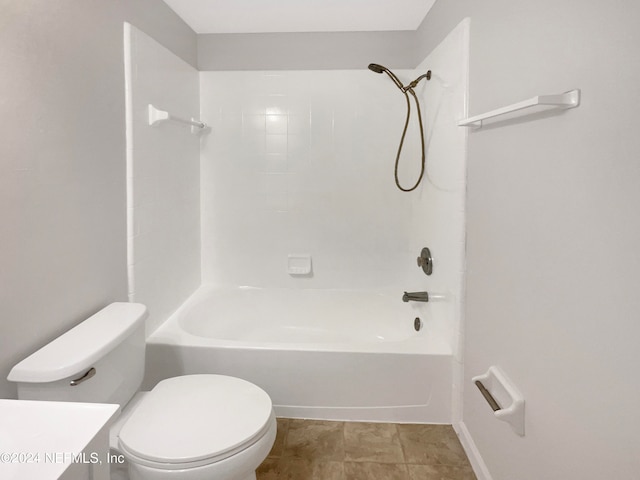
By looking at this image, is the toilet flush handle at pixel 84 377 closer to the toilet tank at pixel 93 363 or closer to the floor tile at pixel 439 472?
the toilet tank at pixel 93 363

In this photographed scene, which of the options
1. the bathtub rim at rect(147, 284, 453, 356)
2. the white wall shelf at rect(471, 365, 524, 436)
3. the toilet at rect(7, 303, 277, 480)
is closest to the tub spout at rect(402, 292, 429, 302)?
the bathtub rim at rect(147, 284, 453, 356)

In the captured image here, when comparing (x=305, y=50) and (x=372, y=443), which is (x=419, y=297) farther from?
(x=305, y=50)

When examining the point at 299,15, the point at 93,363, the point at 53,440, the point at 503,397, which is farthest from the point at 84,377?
the point at 299,15

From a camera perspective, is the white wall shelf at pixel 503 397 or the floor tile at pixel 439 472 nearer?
the white wall shelf at pixel 503 397

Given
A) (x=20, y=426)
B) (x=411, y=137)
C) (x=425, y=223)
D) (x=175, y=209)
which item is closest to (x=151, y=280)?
(x=175, y=209)

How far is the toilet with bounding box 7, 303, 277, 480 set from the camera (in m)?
1.13

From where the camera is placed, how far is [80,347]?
121cm

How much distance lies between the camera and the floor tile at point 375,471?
166 cm

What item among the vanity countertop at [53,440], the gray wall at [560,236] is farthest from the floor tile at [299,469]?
the vanity countertop at [53,440]

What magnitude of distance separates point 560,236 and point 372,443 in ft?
4.30

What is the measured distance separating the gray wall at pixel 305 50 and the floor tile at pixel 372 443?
7.18ft

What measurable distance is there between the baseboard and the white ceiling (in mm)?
2210

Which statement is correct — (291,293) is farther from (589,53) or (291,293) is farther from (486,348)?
(589,53)

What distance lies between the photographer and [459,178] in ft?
5.90
